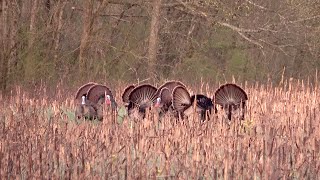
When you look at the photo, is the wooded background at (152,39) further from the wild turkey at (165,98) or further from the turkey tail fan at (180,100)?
the turkey tail fan at (180,100)

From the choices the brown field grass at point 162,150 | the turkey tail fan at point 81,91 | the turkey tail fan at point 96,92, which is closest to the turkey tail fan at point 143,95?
the turkey tail fan at point 96,92

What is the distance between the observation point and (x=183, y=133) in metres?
7.08

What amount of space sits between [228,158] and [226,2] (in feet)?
41.6

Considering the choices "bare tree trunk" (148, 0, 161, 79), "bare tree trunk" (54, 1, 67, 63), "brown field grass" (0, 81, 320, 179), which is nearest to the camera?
"brown field grass" (0, 81, 320, 179)

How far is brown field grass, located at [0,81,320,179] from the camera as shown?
5582 mm

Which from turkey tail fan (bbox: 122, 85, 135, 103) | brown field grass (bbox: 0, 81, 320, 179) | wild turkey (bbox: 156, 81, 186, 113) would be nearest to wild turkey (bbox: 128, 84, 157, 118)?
wild turkey (bbox: 156, 81, 186, 113)

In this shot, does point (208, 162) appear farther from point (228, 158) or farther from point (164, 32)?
point (164, 32)

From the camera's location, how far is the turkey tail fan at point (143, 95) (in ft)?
32.6

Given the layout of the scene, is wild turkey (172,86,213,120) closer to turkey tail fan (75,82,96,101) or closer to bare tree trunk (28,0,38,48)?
turkey tail fan (75,82,96,101)

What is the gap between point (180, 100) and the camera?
953 cm

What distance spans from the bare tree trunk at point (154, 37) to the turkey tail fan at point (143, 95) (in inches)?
302

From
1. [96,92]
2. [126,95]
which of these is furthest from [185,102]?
[96,92]

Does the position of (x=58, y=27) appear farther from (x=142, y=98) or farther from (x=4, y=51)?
(x=142, y=98)

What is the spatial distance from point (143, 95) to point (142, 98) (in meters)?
0.05
